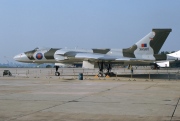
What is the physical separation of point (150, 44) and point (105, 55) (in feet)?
17.8

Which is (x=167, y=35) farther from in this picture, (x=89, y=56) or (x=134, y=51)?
(x=89, y=56)

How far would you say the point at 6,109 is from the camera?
31.9 ft

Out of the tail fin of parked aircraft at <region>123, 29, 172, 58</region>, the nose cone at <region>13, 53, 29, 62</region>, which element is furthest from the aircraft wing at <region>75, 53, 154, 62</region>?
A: the nose cone at <region>13, 53, 29, 62</region>

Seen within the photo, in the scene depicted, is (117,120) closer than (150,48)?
Yes

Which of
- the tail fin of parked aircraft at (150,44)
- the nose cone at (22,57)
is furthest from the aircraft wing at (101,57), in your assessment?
the nose cone at (22,57)

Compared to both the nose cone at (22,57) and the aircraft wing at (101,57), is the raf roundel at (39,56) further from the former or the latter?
the aircraft wing at (101,57)

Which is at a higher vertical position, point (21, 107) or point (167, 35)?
point (167, 35)

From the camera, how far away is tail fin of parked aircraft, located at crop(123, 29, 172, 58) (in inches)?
1300

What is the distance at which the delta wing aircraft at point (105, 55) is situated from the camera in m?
32.7

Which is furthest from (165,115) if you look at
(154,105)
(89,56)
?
(89,56)

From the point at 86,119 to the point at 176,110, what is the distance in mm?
3335

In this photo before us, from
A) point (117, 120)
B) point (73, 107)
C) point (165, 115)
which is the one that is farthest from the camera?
point (73, 107)

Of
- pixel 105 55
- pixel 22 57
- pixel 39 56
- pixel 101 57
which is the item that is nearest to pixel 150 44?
pixel 105 55

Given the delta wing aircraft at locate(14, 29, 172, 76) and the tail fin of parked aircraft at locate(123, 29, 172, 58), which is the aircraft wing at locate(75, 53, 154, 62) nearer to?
the delta wing aircraft at locate(14, 29, 172, 76)
